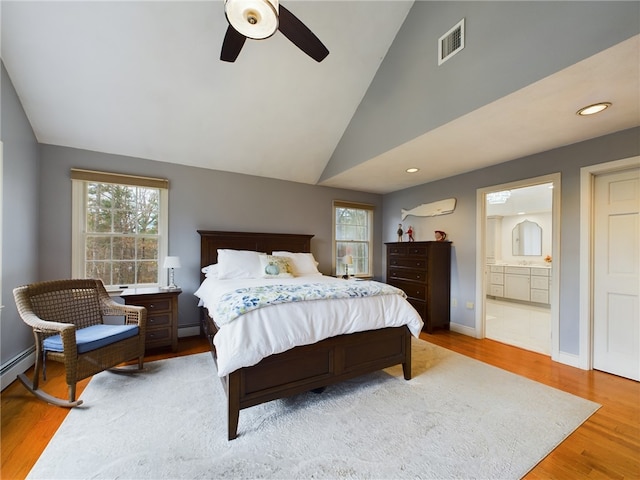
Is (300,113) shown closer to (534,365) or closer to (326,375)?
(326,375)

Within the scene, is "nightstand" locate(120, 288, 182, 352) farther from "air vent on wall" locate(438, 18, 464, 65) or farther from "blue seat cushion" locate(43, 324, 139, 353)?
"air vent on wall" locate(438, 18, 464, 65)

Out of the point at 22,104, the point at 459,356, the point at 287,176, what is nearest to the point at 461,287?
the point at 459,356

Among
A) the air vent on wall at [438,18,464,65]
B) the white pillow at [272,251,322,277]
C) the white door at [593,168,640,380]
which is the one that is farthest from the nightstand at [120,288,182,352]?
the white door at [593,168,640,380]

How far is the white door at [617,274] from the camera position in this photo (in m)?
2.59

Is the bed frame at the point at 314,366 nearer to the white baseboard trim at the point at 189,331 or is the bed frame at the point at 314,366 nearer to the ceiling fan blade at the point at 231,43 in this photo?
the white baseboard trim at the point at 189,331

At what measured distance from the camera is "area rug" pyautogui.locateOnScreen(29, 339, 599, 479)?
1.51 metres

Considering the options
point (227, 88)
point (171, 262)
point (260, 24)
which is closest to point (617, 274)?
point (260, 24)

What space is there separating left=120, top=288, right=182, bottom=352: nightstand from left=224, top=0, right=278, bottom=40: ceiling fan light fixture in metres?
2.76

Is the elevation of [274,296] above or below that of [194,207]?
below

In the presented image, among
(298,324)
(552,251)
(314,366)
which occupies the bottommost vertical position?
(314,366)

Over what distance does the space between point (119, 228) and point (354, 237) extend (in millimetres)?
3722

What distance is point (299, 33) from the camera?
178 centimetres

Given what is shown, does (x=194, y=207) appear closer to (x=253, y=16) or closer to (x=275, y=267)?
(x=275, y=267)

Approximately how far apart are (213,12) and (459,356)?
4219 millimetres
